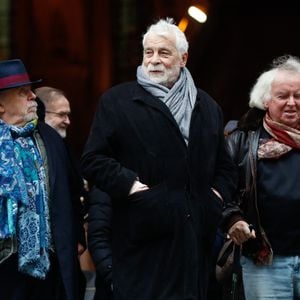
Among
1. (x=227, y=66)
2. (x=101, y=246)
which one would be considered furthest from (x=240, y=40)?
(x=101, y=246)

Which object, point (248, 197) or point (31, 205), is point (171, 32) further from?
point (31, 205)

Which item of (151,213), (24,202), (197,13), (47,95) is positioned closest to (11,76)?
(24,202)

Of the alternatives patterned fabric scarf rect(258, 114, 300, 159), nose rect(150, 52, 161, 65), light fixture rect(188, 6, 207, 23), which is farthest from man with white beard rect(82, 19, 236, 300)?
light fixture rect(188, 6, 207, 23)

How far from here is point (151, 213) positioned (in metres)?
5.98

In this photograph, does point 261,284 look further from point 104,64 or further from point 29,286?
point 104,64

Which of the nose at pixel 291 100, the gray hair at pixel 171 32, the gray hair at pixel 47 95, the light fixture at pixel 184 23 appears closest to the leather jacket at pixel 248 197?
the nose at pixel 291 100

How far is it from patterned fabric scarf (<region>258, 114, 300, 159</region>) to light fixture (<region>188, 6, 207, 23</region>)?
181 inches

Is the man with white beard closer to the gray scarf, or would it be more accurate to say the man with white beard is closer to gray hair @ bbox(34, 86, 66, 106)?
the gray scarf

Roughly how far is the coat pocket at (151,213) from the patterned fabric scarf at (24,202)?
56 cm

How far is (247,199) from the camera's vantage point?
658cm

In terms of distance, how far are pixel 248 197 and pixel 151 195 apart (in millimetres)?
836

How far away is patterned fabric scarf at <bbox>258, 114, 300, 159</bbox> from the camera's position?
6.52 meters

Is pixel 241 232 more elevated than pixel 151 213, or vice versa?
pixel 151 213

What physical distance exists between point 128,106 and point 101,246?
1.45 m
